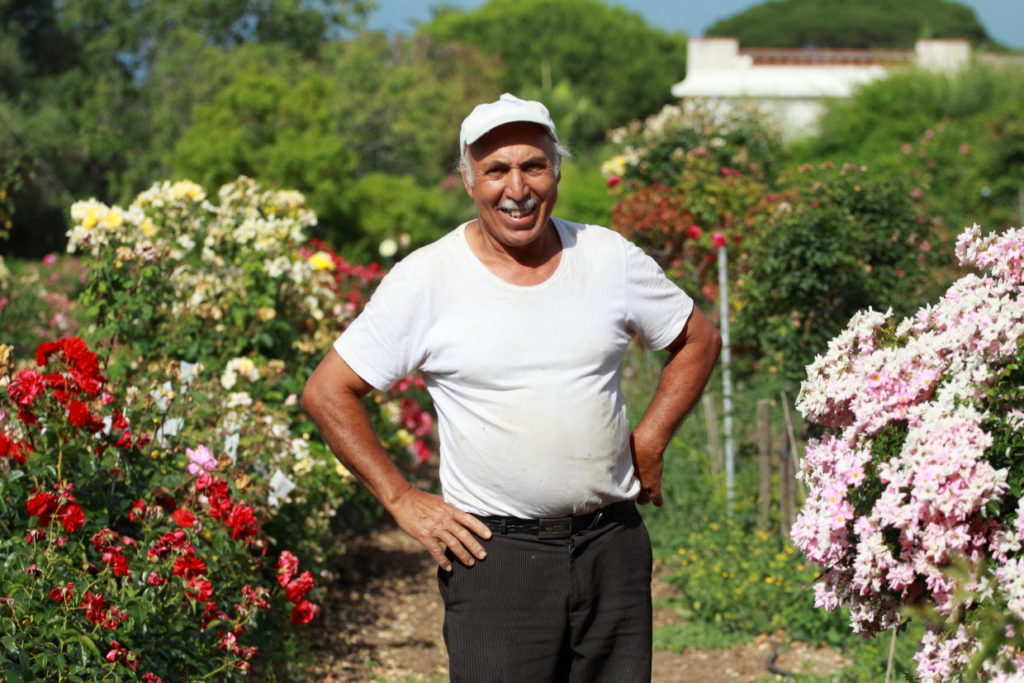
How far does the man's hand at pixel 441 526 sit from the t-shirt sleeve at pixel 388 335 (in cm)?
28

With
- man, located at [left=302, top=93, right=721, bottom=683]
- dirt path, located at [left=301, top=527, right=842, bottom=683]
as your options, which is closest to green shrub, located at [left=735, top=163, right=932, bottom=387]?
dirt path, located at [left=301, top=527, right=842, bottom=683]

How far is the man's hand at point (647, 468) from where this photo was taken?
10.4ft

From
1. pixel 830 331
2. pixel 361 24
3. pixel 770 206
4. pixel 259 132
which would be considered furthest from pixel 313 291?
pixel 361 24

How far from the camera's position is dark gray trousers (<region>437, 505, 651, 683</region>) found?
291cm

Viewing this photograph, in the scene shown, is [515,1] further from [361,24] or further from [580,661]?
[580,661]

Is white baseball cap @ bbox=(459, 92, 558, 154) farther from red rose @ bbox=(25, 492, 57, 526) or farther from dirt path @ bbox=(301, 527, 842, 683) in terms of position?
dirt path @ bbox=(301, 527, 842, 683)

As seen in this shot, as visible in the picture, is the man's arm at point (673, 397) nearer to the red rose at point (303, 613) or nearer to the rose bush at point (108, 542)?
the rose bush at point (108, 542)

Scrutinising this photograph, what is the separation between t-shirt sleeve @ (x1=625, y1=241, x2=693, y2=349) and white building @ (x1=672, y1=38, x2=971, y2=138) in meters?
19.8

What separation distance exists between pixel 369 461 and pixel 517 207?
0.68 meters

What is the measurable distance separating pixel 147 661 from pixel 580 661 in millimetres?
1190

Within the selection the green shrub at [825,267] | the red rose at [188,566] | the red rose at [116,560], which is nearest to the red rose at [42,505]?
the red rose at [116,560]

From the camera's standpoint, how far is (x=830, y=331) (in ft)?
19.7

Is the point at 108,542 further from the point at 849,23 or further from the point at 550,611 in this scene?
the point at 849,23

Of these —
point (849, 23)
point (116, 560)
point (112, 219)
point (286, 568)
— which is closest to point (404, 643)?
point (286, 568)
